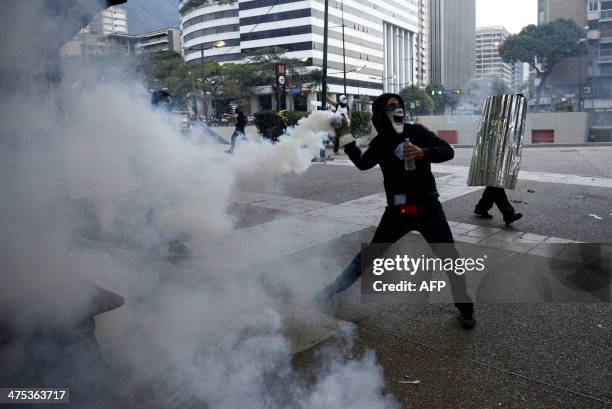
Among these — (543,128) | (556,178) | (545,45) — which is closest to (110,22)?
(556,178)

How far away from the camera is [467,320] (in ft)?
11.4

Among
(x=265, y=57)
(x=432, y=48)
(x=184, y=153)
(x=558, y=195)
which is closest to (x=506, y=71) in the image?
(x=265, y=57)

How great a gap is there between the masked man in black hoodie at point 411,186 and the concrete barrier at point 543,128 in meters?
23.3

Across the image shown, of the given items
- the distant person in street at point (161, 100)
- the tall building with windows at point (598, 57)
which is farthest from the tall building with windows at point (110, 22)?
the tall building with windows at point (598, 57)

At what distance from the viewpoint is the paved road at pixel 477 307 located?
8.89 ft

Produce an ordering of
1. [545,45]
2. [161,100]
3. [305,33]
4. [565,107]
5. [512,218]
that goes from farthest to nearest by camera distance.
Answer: [305,33] → [545,45] → [565,107] → [512,218] → [161,100]

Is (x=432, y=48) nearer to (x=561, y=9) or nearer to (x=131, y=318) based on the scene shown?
(x=561, y=9)

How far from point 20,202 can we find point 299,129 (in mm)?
2756

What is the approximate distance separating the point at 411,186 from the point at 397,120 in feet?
1.60

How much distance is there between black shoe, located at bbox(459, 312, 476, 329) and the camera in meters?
3.46

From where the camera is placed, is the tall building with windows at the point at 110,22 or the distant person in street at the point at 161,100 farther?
the distant person in street at the point at 161,100

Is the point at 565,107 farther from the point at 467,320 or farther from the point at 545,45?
the point at 545,45

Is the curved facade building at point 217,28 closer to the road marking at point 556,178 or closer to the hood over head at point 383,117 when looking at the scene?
the road marking at point 556,178

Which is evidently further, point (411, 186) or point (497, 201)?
point (497, 201)
